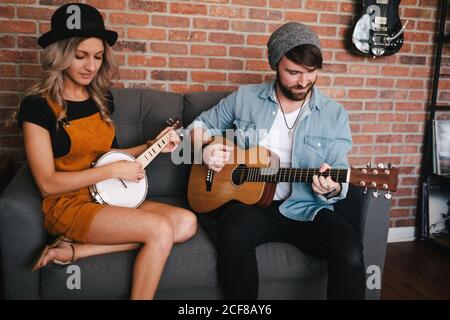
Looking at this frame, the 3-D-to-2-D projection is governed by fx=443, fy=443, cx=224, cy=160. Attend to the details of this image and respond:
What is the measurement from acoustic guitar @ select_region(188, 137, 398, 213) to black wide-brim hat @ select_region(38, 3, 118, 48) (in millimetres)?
726

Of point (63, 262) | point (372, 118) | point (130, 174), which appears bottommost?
point (63, 262)

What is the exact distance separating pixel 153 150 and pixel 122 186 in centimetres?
20

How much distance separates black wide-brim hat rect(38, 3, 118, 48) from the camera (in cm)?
171

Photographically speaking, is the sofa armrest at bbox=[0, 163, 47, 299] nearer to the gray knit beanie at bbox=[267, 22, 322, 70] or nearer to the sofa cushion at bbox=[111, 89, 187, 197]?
the sofa cushion at bbox=[111, 89, 187, 197]

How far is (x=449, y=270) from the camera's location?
254cm

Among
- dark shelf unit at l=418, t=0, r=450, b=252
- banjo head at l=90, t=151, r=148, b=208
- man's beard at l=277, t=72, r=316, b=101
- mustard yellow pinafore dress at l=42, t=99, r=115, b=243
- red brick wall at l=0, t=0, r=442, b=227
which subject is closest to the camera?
mustard yellow pinafore dress at l=42, t=99, r=115, b=243

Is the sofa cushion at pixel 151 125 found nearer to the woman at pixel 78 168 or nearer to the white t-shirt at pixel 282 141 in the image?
the woman at pixel 78 168

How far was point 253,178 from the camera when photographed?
6.29 feet

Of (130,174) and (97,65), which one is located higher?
(97,65)

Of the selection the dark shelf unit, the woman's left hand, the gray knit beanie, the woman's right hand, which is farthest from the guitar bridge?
the dark shelf unit

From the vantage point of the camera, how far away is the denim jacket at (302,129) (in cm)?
194
